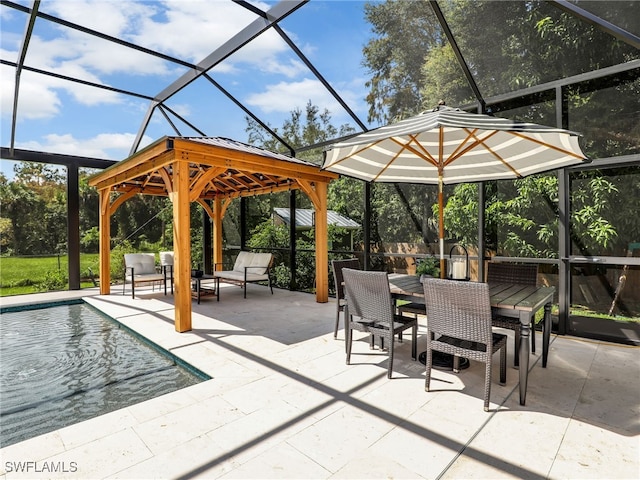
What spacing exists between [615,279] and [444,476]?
383 cm

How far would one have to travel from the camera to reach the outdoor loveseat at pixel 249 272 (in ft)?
23.6

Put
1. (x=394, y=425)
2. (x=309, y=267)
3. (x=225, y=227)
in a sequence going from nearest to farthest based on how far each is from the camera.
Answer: (x=394, y=425) → (x=309, y=267) → (x=225, y=227)

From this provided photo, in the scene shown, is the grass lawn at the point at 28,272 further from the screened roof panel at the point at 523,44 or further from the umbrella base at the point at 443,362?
the screened roof panel at the point at 523,44

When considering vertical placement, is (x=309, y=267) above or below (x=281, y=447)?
above

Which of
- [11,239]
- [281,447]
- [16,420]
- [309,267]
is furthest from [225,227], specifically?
[281,447]

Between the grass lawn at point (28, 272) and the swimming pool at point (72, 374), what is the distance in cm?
399

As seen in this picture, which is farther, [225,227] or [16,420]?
[225,227]

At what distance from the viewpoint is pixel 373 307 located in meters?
3.19

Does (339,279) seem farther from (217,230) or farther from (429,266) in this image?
(217,230)

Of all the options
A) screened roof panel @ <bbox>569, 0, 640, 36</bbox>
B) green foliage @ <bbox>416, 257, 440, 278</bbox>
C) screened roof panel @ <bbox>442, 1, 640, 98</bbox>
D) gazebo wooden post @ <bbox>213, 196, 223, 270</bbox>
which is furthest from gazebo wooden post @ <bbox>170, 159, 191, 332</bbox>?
screened roof panel @ <bbox>569, 0, 640, 36</bbox>

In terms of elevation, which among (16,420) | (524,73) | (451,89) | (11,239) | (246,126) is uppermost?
(246,126)

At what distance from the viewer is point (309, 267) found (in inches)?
326

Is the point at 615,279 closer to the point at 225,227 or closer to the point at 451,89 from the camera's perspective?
the point at 451,89

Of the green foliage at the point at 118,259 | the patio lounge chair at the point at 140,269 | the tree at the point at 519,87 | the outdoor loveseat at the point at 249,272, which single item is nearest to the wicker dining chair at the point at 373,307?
the tree at the point at 519,87
